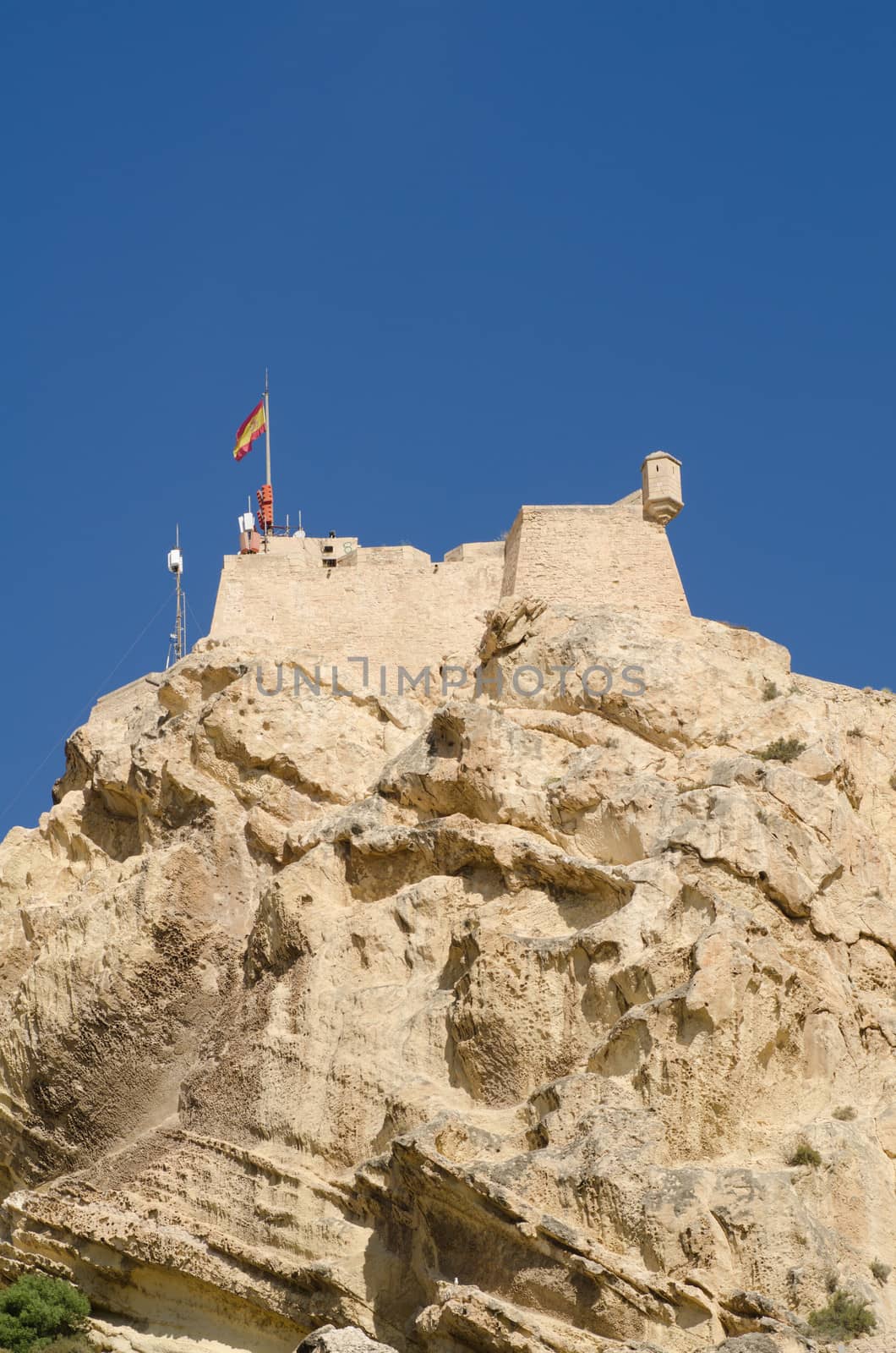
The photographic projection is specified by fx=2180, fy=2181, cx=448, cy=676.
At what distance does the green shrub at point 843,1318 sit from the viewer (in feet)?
77.8

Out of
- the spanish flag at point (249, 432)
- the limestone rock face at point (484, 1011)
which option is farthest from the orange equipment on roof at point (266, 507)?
the limestone rock face at point (484, 1011)

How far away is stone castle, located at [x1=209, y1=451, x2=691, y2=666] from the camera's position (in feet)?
123

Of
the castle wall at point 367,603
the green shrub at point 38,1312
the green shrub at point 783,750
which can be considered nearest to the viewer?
the green shrub at point 38,1312

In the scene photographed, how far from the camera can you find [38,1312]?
28.9m

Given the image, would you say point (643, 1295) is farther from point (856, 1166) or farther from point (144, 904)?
point (144, 904)

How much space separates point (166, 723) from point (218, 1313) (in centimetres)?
1010

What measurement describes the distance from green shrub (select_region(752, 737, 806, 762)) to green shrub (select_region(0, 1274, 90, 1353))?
12.1 metres

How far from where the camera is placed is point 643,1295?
78.9 feet

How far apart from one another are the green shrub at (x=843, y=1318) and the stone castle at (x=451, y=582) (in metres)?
15.0

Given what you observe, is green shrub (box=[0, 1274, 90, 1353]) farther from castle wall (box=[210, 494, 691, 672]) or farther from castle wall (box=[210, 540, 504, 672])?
castle wall (box=[210, 540, 504, 672])

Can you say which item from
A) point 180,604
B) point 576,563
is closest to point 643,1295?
point 576,563

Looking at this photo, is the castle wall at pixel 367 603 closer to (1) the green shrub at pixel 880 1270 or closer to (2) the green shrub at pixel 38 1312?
(2) the green shrub at pixel 38 1312

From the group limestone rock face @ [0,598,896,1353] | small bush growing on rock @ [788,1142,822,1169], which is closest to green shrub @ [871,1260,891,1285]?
limestone rock face @ [0,598,896,1353]

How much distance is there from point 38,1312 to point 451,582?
1531cm
